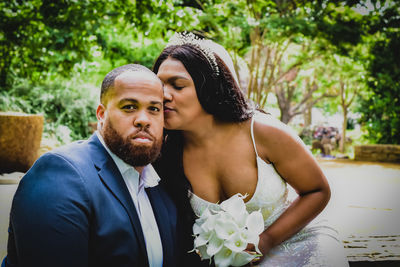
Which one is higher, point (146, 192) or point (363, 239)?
point (146, 192)

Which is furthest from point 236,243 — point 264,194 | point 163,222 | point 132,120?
point 132,120

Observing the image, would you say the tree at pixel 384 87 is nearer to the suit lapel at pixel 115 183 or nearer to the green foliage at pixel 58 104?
the green foliage at pixel 58 104

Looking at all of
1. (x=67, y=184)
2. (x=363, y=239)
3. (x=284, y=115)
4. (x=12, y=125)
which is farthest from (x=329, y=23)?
(x=284, y=115)

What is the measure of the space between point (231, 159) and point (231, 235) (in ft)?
2.76

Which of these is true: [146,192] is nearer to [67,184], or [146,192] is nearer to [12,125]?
[67,184]

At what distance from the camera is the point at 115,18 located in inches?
279

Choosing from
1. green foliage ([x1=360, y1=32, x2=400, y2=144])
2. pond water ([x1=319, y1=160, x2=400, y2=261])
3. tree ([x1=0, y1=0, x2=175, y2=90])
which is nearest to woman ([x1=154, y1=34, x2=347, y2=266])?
pond water ([x1=319, y1=160, x2=400, y2=261])

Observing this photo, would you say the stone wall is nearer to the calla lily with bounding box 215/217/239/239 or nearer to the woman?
the woman

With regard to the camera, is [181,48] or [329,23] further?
[329,23]

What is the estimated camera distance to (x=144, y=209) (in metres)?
2.10

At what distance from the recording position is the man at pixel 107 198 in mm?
1548

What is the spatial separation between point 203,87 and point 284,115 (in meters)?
16.6

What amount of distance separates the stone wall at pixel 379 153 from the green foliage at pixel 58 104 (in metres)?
9.25

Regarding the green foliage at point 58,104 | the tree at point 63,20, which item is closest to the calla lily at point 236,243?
the tree at point 63,20
